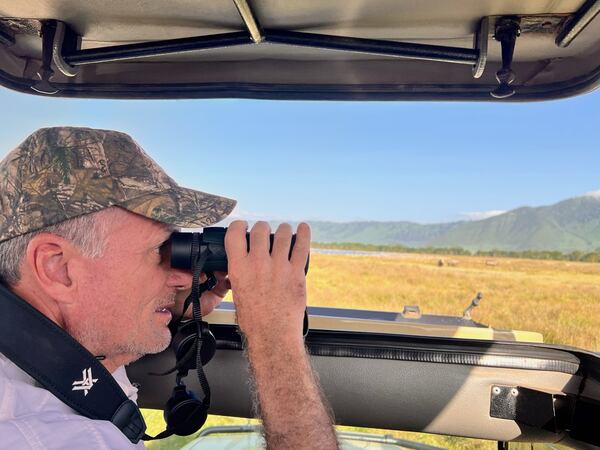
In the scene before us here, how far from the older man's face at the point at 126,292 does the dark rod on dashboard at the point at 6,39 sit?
0.62 metres

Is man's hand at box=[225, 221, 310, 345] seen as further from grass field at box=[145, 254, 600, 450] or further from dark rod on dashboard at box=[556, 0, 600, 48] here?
grass field at box=[145, 254, 600, 450]

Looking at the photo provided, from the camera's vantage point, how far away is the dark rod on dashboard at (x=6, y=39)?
4.41ft

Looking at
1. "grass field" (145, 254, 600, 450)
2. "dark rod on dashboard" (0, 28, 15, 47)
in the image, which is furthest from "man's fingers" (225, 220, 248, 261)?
"grass field" (145, 254, 600, 450)

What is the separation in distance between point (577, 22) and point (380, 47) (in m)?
0.41

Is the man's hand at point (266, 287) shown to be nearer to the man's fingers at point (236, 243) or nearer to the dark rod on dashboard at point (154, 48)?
the man's fingers at point (236, 243)

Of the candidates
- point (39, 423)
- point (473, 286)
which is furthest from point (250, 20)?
point (473, 286)

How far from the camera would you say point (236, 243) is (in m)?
1.11

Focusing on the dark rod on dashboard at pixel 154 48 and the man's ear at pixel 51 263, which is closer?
the man's ear at pixel 51 263

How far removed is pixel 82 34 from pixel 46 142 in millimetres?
414

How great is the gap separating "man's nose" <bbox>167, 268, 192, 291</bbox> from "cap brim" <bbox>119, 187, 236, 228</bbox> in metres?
0.11

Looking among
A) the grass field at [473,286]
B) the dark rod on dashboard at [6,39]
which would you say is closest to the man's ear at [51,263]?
the dark rod on dashboard at [6,39]

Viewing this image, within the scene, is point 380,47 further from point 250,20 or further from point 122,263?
point 122,263

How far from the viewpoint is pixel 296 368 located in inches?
42.6

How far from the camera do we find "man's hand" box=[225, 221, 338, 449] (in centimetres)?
106
